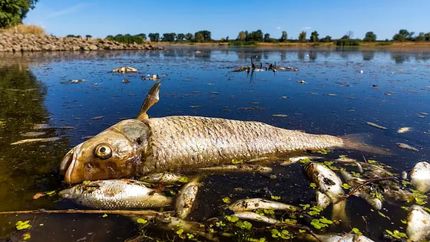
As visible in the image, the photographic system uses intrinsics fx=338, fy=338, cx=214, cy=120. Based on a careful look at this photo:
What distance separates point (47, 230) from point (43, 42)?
48.8 metres

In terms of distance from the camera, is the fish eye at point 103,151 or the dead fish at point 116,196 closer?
the dead fish at point 116,196

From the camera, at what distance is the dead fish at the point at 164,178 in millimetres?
5395

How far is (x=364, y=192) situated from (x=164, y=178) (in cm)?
308

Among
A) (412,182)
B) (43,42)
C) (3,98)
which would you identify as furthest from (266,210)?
(43,42)

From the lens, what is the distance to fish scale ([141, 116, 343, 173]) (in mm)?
5895

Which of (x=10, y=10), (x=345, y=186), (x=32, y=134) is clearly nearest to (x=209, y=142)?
(x=345, y=186)

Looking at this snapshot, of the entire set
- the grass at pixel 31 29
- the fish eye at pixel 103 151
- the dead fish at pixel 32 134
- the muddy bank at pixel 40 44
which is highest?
the grass at pixel 31 29

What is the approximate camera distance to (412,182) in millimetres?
5504

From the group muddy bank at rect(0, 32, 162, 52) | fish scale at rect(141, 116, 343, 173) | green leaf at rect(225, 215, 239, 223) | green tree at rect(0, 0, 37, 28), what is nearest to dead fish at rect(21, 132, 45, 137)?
fish scale at rect(141, 116, 343, 173)

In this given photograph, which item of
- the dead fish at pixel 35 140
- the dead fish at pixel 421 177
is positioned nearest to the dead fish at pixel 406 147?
the dead fish at pixel 421 177

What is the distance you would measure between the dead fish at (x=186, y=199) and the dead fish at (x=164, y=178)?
1.19 ft

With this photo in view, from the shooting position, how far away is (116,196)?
15.6 feet

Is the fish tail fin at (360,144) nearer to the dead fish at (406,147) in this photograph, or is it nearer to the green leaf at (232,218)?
the dead fish at (406,147)

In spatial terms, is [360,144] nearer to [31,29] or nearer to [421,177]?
[421,177]
